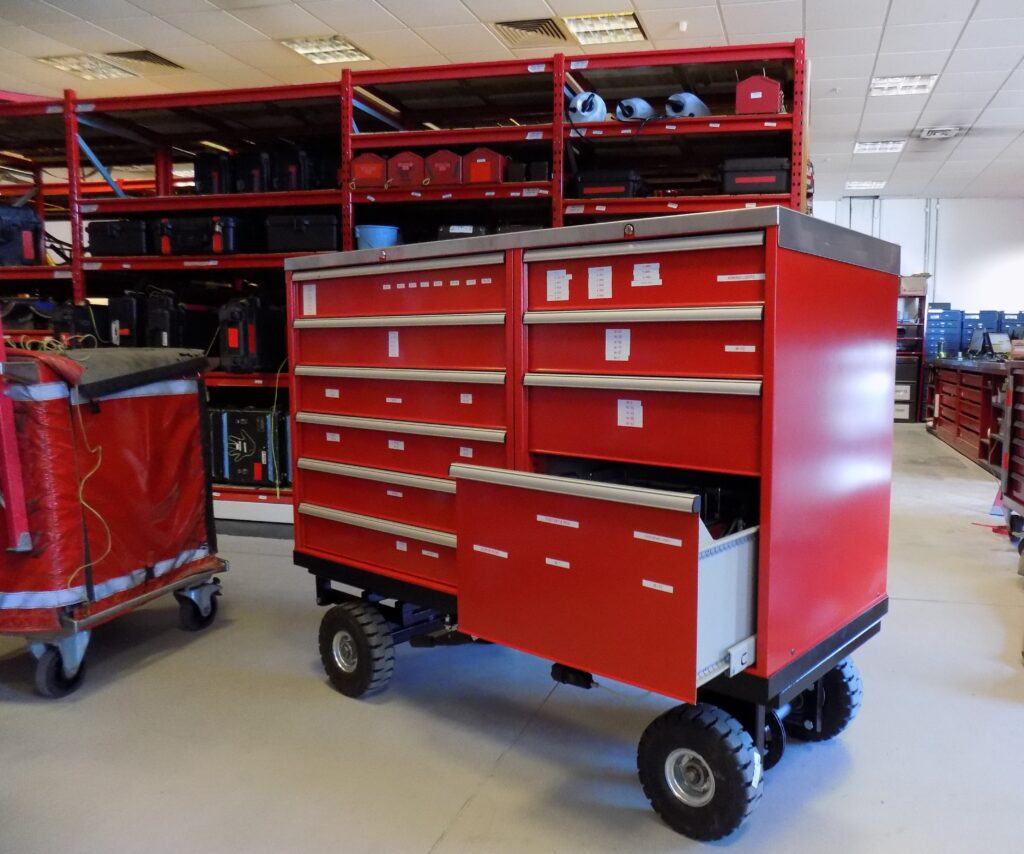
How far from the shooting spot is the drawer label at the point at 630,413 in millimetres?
1907

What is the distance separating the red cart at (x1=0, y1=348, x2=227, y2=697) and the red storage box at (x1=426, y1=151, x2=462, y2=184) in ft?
7.01

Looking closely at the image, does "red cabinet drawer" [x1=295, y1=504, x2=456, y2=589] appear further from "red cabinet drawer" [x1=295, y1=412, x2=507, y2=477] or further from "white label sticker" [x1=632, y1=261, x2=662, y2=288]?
"white label sticker" [x1=632, y1=261, x2=662, y2=288]

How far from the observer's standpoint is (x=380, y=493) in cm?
262

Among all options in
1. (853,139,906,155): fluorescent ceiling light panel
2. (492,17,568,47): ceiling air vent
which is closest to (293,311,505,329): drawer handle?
(492,17,568,47): ceiling air vent

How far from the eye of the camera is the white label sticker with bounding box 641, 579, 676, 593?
5.36 ft

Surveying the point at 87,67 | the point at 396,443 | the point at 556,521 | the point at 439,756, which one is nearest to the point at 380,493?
the point at 396,443

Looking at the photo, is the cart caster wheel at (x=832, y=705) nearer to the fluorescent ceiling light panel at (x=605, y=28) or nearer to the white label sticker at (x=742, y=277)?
the white label sticker at (x=742, y=277)

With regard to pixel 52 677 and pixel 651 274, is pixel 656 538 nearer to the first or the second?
pixel 651 274

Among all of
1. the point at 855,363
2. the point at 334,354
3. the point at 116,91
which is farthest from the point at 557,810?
the point at 116,91

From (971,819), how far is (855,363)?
3.78ft

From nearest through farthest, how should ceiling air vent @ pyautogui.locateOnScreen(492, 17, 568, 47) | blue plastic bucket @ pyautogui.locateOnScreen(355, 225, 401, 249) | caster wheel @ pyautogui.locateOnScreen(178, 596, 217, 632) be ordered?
caster wheel @ pyautogui.locateOnScreen(178, 596, 217, 632) → blue plastic bucket @ pyautogui.locateOnScreen(355, 225, 401, 249) → ceiling air vent @ pyautogui.locateOnScreen(492, 17, 568, 47)

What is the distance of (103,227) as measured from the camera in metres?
5.45

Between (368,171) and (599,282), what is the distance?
3.34 meters

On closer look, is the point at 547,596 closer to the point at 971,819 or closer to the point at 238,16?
the point at 971,819
